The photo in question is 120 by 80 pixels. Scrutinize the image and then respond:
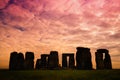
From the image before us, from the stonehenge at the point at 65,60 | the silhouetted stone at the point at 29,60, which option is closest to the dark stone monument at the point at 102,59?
the stonehenge at the point at 65,60

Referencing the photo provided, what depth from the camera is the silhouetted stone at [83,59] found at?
119 ft

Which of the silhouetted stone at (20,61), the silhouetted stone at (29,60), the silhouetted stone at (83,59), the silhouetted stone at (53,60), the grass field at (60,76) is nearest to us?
the grass field at (60,76)

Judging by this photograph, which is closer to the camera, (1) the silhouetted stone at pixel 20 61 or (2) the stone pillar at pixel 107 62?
(2) the stone pillar at pixel 107 62

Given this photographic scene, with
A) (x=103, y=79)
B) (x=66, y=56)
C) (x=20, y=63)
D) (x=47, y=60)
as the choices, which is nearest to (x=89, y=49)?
(x=66, y=56)

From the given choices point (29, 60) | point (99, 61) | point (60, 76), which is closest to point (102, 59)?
point (99, 61)

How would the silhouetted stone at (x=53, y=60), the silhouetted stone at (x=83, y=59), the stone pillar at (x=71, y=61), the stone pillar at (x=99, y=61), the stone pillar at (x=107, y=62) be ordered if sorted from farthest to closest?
the silhouetted stone at (x=53, y=60)
the stone pillar at (x=71, y=61)
the stone pillar at (x=107, y=62)
the stone pillar at (x=99, y=61)
the silhouetted stone at (x=83, y=59)

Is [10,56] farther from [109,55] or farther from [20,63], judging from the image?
[109,55]

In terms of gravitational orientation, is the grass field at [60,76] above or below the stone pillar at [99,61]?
below

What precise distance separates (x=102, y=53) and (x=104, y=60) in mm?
1463

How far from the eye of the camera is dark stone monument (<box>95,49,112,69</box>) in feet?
122

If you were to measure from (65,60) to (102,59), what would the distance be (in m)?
8.40

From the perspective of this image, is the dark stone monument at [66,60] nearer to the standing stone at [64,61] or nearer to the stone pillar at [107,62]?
the standing stone at [64,61]

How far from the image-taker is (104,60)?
3816 cm

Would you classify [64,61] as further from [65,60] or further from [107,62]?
[107,62]
